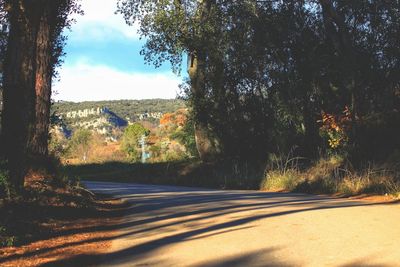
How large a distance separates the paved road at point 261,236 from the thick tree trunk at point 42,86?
2.45m

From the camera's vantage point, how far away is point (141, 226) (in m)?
8.61

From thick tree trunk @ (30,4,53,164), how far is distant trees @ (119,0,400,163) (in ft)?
33.3

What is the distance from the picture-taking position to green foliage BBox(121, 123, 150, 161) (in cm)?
6073

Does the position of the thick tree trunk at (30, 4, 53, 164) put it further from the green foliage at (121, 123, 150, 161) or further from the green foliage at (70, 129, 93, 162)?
the green foliage at (70, 129, 93, 162)

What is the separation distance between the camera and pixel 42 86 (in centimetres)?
1143

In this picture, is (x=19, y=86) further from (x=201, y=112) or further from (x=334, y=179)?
(x=201, y=112)

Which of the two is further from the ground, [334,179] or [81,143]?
[81,143]

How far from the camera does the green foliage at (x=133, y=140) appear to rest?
60731 millimetres

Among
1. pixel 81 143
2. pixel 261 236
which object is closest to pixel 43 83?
pixel 261 236

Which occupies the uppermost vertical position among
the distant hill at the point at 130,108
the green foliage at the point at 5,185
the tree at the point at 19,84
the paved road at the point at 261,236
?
the distant hill at the point at 130,108

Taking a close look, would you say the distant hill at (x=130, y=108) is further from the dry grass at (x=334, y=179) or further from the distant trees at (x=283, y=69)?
the dry grass at (x=334, y=179)

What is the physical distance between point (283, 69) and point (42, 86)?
40.0 feet

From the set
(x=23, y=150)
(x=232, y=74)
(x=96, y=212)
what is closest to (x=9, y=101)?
(x=23, y=150)

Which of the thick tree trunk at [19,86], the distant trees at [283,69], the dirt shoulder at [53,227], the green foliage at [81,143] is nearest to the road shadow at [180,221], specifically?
the dirt shoulder at [53,227]
